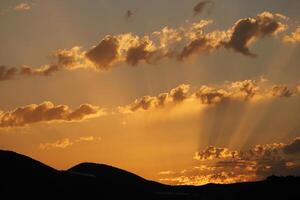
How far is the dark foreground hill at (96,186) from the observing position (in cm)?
8356

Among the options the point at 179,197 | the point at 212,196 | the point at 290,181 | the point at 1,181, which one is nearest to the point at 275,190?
the point at 290,181

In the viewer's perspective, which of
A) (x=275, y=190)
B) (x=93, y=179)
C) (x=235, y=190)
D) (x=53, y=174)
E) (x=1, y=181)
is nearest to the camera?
(x=1, y=181)

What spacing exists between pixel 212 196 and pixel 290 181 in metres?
20.1

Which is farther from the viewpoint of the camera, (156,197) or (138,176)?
(138,176)

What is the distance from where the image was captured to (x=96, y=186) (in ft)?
320

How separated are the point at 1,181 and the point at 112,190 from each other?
86.8 ft

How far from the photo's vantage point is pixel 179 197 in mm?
109312

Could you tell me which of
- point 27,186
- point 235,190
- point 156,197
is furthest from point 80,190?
point 235,190

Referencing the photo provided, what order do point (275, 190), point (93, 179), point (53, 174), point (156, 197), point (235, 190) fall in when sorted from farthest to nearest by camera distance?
point (235, 190) < point (275, 190) < point (156, 197) < point (93, 179) < point (53, 174)

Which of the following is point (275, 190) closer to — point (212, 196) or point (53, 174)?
point (212, 196)

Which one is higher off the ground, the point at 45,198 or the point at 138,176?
the point at 138,176

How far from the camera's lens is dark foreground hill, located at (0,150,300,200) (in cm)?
8356

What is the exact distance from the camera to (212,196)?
123m

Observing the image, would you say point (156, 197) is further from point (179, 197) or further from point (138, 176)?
point (138, 176)
